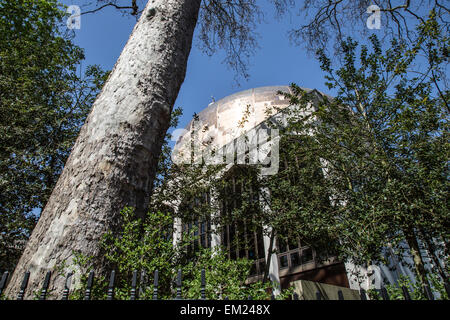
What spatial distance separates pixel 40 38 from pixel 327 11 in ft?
33.4

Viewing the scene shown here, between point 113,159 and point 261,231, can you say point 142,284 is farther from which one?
Answer: point 261,231

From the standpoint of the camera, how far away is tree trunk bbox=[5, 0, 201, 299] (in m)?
1.80

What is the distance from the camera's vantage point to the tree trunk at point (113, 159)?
1.80 metres

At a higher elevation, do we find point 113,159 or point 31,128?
point 31,128

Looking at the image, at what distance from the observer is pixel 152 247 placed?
6.14 feet

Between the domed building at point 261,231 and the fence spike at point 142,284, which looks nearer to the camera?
the fence spike at point 142,284

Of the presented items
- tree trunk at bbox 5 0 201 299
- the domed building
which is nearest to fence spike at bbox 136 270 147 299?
tree trunk at bbox 5 0 201 299

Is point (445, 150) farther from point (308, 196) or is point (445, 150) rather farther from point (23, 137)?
point (23, 137)

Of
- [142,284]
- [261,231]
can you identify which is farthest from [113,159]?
[261,231]

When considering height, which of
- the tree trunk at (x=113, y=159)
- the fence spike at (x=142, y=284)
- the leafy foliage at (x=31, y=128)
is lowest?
the fence spike at (x=142, y=284)

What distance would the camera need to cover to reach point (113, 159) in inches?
84.4

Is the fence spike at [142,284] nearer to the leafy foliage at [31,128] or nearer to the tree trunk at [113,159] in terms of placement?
the tree trunk at [113,159]

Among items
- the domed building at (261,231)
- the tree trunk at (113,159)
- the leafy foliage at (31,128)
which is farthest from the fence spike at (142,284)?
the leafy foliage at (31,128)
